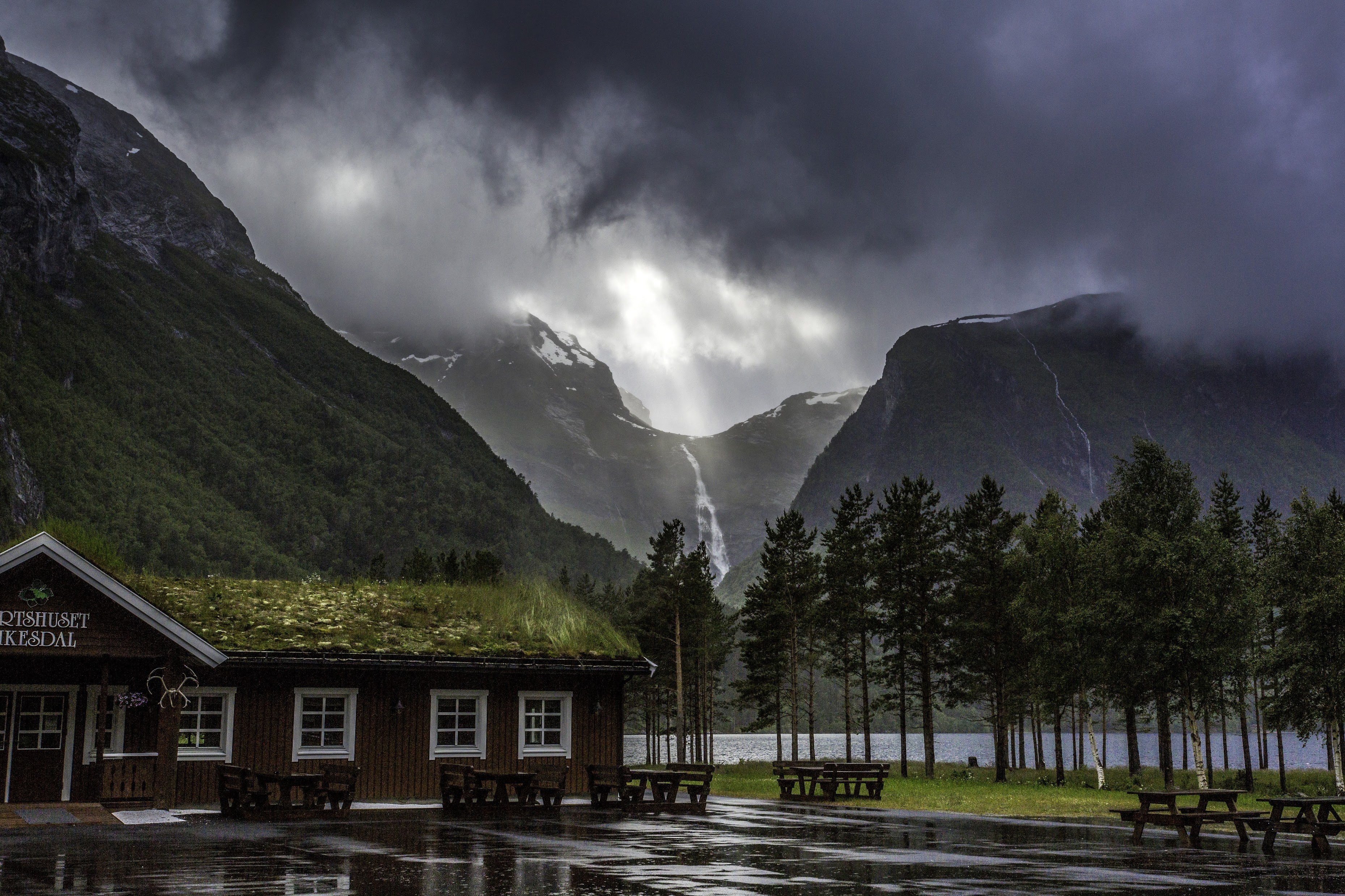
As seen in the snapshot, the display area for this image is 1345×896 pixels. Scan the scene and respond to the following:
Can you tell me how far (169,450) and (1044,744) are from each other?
386ft

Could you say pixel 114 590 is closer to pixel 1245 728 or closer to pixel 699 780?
pixel 699 780

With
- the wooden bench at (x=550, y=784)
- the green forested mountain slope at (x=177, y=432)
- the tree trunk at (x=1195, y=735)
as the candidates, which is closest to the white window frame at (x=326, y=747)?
the wooden bench at (x=550, y=784)

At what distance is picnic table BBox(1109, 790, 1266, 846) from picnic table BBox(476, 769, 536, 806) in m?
12.0

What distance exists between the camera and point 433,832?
19188 millimetres

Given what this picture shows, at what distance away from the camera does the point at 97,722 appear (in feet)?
78.7

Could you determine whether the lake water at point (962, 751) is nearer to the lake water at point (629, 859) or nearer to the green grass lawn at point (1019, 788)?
the green grass lawn at point (1019, 788)

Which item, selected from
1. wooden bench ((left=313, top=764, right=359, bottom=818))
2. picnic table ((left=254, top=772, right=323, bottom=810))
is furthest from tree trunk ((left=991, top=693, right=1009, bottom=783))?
picnic table ((left=254, top=772, right=323, bottom=810))

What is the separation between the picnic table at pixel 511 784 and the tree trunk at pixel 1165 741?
28.8m

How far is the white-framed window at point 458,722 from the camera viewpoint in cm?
2719

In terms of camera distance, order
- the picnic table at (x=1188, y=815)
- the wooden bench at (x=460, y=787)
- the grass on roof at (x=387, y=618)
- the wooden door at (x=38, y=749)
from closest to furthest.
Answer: the picnic table at (x=1188, y=815), the wooden door at (x=38, y=749), the wooden bench at (x=460, y=787), the grass on roof at (x=387, y=618)

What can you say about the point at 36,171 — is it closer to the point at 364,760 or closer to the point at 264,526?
the point at 264,526

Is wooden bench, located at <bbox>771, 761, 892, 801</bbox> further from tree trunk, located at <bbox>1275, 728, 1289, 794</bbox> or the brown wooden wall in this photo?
tree trunk, located at <bbox>1275, 728, 1289, 794</bbox>

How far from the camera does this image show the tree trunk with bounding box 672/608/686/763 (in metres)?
61.7

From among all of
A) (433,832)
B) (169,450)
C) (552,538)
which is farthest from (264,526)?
(433,832)
